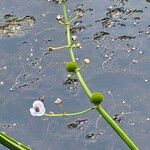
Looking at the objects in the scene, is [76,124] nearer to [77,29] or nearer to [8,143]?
[77,29]

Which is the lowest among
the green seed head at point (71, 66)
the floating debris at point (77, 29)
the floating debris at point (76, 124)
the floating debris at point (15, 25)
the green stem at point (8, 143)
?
the floating debris at point (76, 124)

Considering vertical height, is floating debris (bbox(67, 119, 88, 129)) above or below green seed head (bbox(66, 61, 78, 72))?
below

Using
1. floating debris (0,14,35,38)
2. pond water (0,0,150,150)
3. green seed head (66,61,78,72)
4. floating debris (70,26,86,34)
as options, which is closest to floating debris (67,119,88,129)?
pond water (0,0,150,150)

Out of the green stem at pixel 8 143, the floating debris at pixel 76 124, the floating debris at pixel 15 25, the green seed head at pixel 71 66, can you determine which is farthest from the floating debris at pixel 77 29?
the green stem at pixel 8 143

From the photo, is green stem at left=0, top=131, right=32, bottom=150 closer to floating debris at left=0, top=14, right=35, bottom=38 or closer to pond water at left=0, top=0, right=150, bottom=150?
pond water at left=0, top=0, right=150, bottom=150

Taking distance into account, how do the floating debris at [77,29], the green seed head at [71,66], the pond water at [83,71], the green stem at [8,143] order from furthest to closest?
1. the floating debris at [77,29]
2. the pond water at [83,71]
3. the green seed head at [71,66]
4. the green stem at [8,143]

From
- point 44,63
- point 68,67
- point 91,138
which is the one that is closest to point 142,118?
point 91,138

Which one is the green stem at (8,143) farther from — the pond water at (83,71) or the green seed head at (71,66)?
the pond water at (83,71)

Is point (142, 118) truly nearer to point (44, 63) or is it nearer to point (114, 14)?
point (44, 63)
